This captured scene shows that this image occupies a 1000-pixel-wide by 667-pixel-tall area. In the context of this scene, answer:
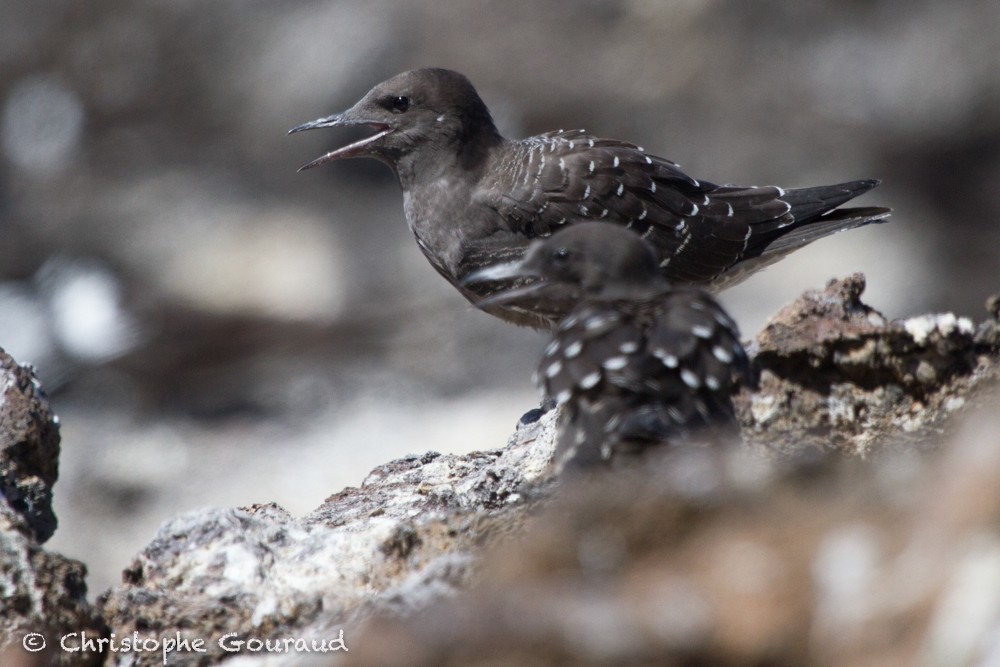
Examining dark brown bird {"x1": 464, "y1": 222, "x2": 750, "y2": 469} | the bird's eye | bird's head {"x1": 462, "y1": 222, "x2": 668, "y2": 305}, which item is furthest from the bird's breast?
dark brown bird {"x1": 464, "y1": 222, "x2": 750, "y2": 469}

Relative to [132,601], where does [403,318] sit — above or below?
above

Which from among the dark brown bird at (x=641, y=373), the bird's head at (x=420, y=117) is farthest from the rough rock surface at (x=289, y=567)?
the bird's head at (x=420, y=117)

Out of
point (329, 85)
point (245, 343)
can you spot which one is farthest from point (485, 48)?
point (245, 343)

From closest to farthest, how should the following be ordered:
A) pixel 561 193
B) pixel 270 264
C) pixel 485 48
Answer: pixel 561 193, pixel 485 48, pixel 270 264

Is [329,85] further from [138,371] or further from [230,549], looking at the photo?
[230,549]

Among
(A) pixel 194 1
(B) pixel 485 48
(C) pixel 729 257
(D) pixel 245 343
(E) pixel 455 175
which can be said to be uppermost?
(A) pixel 194 1

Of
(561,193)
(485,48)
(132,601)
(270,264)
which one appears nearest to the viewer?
(132,601)
